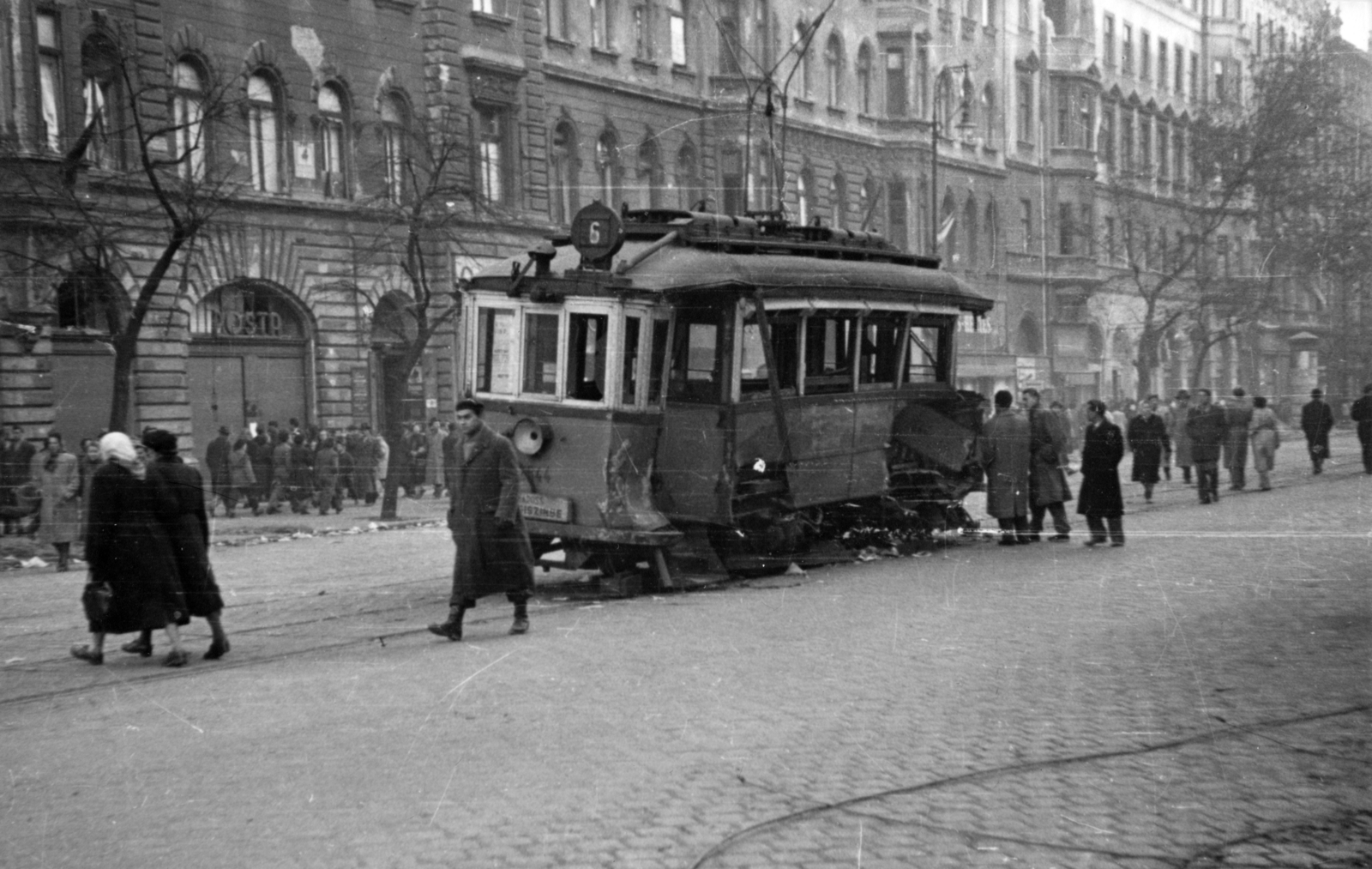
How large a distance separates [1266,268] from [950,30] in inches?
321

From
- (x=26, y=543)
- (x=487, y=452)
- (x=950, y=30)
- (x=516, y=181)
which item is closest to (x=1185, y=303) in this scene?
(x=950, y=30)

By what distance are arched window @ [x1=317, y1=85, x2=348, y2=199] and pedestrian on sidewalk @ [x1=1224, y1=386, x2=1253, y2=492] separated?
676 inches

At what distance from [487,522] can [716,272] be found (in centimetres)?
412

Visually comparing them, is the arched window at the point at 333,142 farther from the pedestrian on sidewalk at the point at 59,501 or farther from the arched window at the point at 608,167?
the pedestrian on sidewalk at the point at 59,501

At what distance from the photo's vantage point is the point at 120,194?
91.6ft

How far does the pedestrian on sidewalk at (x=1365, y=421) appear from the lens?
31.7 metres

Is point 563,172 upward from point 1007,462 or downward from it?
upward

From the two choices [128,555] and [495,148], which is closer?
[128,555]

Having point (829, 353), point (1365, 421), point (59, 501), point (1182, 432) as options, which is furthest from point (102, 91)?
point (1365, 421)

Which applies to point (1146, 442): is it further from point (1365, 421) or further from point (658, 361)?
point (658, 361)

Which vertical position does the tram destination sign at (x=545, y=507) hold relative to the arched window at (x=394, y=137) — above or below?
below

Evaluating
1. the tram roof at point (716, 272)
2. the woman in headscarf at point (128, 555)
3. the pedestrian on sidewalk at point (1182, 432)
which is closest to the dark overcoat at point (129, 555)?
the woman in headscarf at point (128, 555)

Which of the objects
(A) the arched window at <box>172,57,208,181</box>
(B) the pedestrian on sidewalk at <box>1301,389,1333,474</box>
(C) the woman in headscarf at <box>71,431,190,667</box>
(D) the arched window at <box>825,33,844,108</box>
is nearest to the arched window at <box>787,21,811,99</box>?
(D) the arched window at <box>825,33,844,108</box>

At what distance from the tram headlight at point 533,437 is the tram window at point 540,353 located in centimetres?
33
